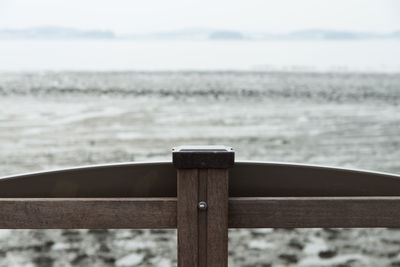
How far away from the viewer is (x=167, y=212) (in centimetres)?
116

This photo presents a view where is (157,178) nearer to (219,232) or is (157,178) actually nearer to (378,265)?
(219,232)

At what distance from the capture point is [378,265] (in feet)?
11.7

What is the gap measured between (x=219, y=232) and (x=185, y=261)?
0.10m

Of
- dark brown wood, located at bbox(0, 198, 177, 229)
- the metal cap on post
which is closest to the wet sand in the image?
dark brown wood, located at bbox(0, 198, 177, 229)

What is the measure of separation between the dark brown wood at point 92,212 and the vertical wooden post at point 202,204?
0.04 meters

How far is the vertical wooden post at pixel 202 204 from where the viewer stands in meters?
1.11

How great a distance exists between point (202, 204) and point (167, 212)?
83 millimetres

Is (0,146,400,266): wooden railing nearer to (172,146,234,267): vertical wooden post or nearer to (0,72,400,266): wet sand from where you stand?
(172,146,234,267): vertical wooden post

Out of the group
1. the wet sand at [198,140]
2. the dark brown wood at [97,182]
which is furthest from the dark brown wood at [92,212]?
the wet sand at [198,140]

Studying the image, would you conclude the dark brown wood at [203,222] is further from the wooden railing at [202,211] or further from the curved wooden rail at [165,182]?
the curved wooden rail at [165,182]

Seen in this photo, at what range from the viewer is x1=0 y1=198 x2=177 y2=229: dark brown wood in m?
1.16

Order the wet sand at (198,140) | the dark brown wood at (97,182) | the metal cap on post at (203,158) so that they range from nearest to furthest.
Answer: the metal cap on post at (203,158) → the dark brown wood at (97,182) → the wet sand at (198,140)

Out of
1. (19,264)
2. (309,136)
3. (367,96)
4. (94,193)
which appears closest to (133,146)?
(309,136)

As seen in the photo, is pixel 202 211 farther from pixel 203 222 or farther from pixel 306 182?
pixel 306 182
